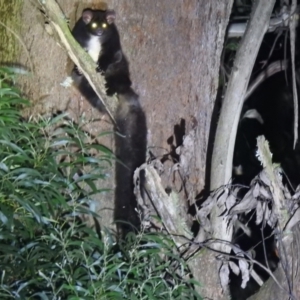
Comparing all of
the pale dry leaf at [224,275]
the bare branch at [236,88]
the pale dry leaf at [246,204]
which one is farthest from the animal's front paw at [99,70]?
the pale dry leaf at [224,275]

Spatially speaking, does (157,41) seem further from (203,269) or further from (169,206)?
(203,269)

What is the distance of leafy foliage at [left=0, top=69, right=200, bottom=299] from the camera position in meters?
2.03

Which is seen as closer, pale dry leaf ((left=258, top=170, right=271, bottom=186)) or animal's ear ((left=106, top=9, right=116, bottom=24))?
pale dry leaf ((left=258, top=170, right=271, bottom=186))

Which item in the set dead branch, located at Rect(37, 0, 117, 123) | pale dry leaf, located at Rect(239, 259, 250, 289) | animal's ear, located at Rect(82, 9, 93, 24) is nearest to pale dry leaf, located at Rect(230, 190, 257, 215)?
pale dry leaf, located at Rect(239, 259, 250, 289)

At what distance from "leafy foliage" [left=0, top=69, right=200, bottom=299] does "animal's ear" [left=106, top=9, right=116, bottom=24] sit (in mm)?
394

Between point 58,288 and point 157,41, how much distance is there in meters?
0.94

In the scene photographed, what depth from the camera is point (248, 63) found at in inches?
96.6

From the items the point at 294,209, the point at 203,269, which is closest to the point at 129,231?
the point at 203,269

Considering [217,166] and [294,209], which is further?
[217,166]

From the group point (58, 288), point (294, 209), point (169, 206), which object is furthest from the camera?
point (169, 206)

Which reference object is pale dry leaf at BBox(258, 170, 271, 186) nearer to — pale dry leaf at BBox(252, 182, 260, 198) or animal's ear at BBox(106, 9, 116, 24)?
pale dry leaf at BBox(252, 182, 260, 198)

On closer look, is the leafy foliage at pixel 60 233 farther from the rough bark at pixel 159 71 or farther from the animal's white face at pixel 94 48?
the animal's white face at pixel 94 48

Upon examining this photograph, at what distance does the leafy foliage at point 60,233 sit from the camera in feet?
6.66

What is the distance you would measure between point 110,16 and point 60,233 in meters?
0.82
